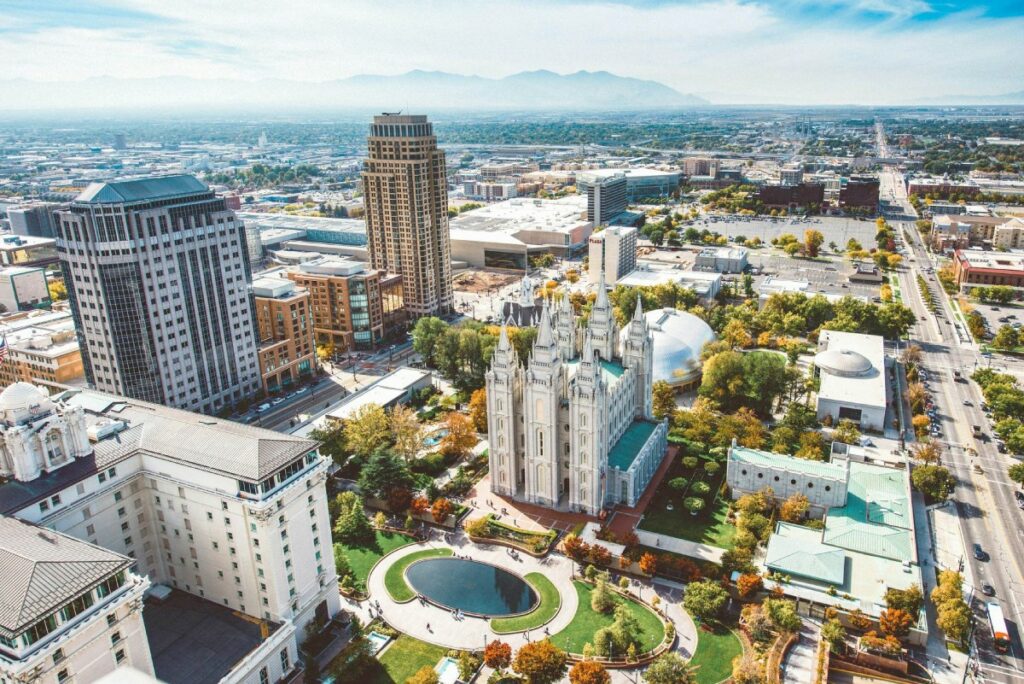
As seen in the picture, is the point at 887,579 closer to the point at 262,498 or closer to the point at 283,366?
the point at 262,498

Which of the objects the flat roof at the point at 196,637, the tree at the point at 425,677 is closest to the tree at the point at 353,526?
the flat roof at the point at 196,637

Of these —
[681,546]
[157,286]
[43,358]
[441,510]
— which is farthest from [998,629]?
[43,358]

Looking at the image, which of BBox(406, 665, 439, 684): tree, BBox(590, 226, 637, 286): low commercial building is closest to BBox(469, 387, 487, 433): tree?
BBox(406, 665, 439, 684): tree

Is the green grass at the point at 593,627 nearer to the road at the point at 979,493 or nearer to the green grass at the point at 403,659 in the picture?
the green grass at the point at 403,659

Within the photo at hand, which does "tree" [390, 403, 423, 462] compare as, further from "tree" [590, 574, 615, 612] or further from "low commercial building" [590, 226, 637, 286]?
"low commercial building" [590, 226, 637, 286]

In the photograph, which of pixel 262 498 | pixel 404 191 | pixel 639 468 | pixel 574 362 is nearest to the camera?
pixel 262 498

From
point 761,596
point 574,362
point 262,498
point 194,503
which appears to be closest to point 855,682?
point 761,596

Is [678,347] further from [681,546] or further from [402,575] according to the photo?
[402,575]
